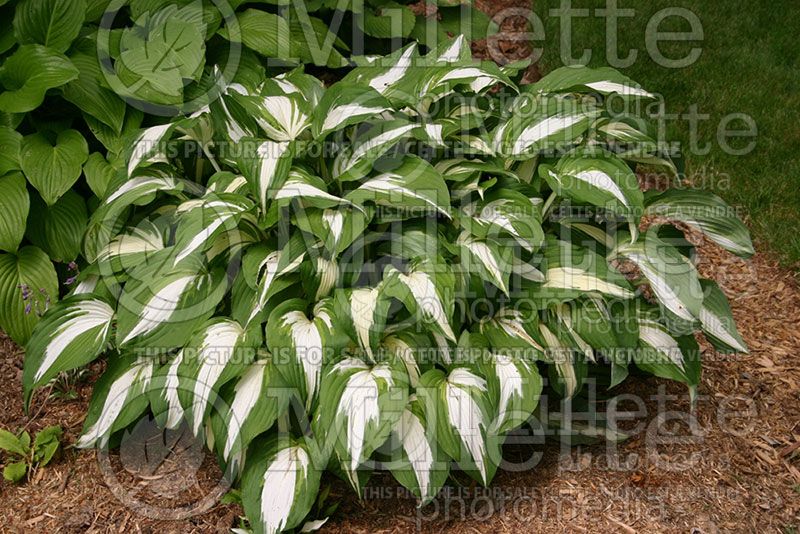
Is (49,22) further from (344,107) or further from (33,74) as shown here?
(344,107)

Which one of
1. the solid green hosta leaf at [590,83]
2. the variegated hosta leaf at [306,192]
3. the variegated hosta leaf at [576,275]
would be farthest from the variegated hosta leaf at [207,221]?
the solid green hosta leaf at [590,83]

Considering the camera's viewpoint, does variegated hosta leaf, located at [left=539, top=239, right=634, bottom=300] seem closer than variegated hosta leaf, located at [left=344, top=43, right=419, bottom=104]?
Yes

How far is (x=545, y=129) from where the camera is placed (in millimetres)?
2512

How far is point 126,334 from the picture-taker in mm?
2250

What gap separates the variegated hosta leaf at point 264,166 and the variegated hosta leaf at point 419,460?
75 cm

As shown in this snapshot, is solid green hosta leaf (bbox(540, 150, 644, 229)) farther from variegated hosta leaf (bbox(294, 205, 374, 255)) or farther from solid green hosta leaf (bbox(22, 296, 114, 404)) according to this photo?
solid green hosta leaf (bbox(22, 296, 114, 404))

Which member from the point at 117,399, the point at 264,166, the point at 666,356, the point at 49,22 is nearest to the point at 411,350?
the point at 264,166

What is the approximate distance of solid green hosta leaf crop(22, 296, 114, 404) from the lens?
2.30 metres

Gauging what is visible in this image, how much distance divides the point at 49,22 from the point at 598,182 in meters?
2.06

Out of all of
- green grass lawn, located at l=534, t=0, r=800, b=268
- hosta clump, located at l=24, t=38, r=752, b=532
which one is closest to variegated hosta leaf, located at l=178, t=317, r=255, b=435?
hosta clump, located at l=24, t=38, r=752, b=532

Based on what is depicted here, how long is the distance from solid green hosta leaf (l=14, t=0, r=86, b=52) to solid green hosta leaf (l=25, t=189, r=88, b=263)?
0.58 metres

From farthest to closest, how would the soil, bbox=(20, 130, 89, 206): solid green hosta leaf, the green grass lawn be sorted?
1. the green grass lawn
2. bbox=(20, 130, 89, 206): solid green hosta leaf
3. the soil

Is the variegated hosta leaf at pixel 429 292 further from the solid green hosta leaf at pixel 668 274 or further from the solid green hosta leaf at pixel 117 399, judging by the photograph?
the solid green hosta leaf at pixel 117 399

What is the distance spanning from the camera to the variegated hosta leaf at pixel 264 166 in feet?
7.30
